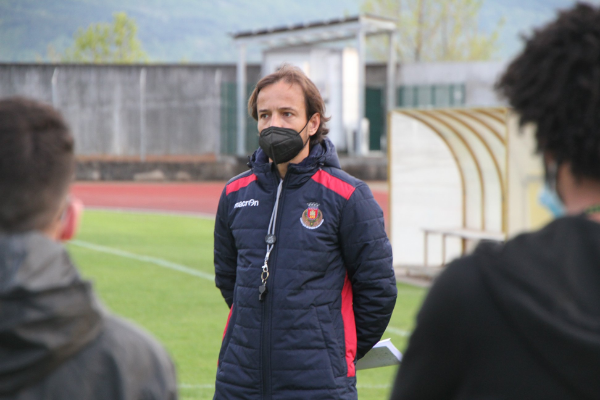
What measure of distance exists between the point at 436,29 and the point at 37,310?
5414cm

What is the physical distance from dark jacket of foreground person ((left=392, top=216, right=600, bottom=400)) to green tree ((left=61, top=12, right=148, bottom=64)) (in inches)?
2448

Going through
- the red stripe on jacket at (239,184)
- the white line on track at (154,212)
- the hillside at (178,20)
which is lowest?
the white line on track at (154,212)

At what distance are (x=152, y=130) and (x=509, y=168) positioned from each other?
74.4 feet

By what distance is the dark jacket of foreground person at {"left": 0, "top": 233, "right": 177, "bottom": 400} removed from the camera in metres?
1.46

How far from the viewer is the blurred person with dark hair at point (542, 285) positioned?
1396 millimetres

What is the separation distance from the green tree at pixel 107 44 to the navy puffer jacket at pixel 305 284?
6022cm

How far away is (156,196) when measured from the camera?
24641 millimetres

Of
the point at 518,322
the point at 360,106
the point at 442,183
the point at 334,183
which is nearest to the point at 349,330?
the point at 334,183

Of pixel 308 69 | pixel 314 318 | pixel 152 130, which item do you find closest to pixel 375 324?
pixel 314 318

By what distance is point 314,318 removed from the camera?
3.19 m

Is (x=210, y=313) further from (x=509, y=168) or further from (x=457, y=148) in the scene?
(x=457, y=148)

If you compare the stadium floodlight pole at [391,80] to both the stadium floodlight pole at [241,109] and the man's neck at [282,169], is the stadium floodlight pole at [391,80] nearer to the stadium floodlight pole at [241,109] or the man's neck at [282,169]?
the stadium floodlight pole at [241,109]

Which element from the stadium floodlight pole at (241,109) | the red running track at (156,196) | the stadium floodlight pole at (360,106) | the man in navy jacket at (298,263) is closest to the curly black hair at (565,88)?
the man in navy jacket at (298,263)

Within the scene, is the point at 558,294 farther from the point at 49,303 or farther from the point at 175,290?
the point at 175,290
